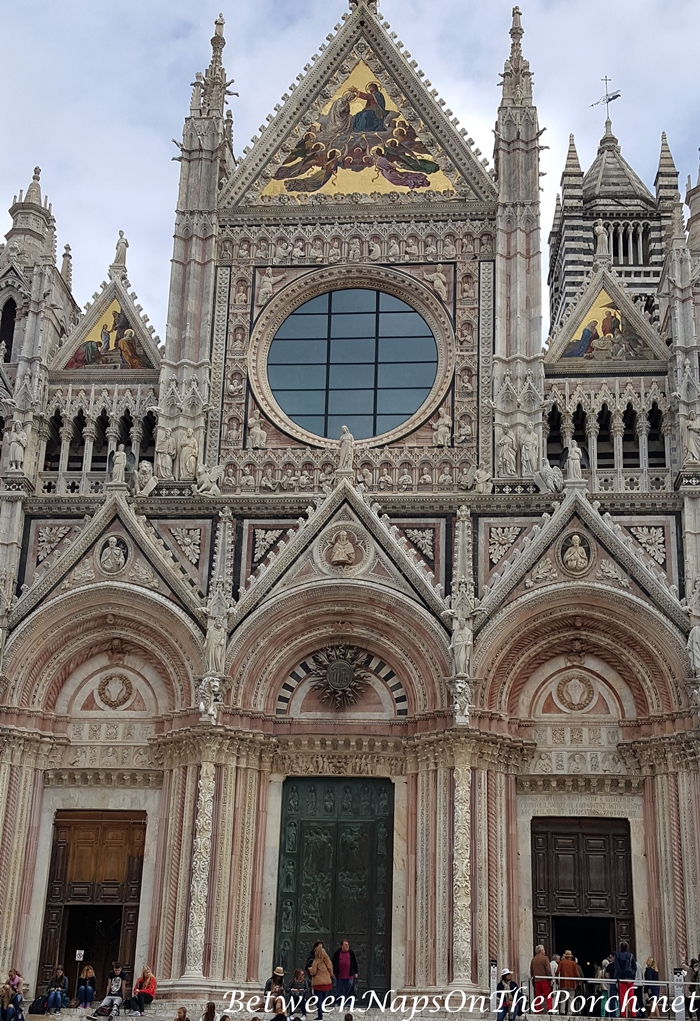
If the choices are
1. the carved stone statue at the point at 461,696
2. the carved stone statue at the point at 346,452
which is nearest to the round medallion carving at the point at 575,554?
the carved stone statue at the point at 461,696

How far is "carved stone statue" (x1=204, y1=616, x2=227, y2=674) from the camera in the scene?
2212 cm

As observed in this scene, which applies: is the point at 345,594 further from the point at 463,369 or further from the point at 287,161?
the point at 287,161

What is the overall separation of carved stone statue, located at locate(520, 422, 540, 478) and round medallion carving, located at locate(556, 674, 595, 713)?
11.9 ft

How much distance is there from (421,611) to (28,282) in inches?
420

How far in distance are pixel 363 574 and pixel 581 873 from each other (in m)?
6.06

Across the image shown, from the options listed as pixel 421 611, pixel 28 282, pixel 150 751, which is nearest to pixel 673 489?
pixel 421 611

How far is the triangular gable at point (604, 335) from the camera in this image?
24656 millimetres

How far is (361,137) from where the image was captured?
89.4 feet

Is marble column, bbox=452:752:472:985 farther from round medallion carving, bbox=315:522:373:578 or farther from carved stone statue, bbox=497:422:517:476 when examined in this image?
carved stone statue, bbox=497:422:517:476

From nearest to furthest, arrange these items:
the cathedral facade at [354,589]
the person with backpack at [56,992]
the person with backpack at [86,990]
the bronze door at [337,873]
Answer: the person with backpack at [56,992] → the person with backpack at [86,990] → the cathedral facade at [354,589] → the bronze door at [337,873]

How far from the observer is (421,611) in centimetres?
2241

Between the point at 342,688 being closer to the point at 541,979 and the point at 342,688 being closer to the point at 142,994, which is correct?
the point at 541,979

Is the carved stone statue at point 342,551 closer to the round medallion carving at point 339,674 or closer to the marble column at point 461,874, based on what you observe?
the round medallion carving at point 339,674

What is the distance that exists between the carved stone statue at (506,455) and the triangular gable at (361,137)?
539 cm
